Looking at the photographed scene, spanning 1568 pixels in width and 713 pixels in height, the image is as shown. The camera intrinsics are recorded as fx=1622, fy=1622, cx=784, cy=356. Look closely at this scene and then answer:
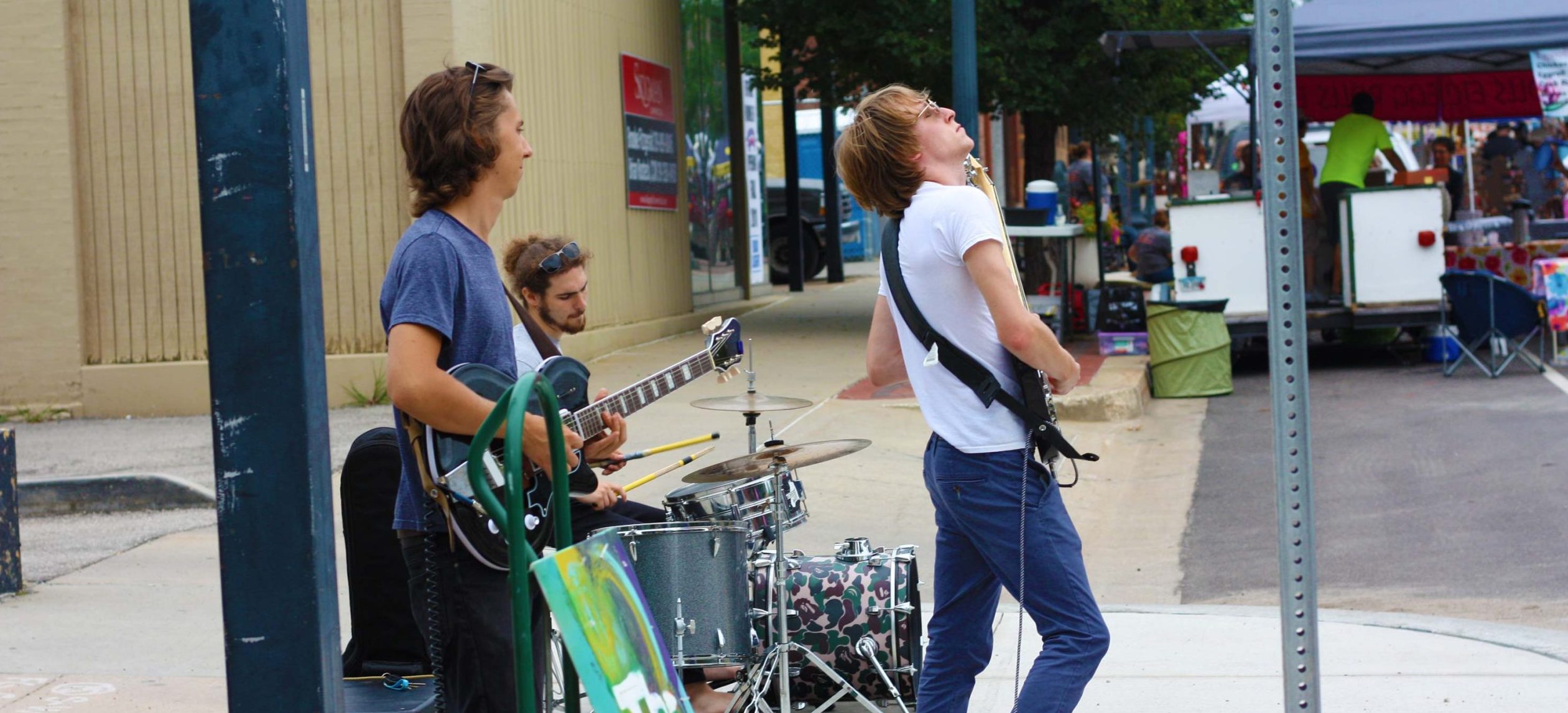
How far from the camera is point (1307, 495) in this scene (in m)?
2.31

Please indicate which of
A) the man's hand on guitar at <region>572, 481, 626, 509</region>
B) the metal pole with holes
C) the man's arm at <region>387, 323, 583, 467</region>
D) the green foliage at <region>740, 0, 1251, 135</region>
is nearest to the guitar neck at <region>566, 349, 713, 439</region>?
the man's hand on guitar at <region>572, 481, 626, 509</region>

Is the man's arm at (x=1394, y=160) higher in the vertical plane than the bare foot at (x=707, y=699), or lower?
higher

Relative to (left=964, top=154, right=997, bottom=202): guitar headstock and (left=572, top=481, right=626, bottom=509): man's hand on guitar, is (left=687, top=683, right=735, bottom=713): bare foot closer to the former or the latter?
(left=572, top=481, right=626, bottom=509): man's hand on guitar

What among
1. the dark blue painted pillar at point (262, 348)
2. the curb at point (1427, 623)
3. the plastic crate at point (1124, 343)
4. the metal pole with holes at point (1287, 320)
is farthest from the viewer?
the plastic crate at point (1124, 343)

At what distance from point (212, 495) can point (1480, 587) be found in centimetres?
611

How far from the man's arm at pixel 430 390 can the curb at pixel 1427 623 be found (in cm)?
377

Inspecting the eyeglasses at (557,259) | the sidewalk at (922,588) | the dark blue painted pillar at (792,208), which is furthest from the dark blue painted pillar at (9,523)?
the dark blue painted pillar at (792,208)

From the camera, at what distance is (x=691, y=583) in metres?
4.56

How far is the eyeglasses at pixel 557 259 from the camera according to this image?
465cm

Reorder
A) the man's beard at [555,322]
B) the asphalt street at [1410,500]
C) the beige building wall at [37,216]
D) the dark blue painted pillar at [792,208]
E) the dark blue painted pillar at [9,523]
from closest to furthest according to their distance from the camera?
the man's beard at [555,322]
the dark blue painted pillar at [9,523]
the asphalt street at [1410,500]
the beige building wall at [37,216]
the dark blue painted pillar at [792,208]

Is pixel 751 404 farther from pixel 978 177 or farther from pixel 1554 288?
pixel 1554 288

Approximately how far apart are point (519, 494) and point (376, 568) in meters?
2.14

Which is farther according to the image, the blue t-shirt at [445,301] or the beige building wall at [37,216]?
the beige building wall at [37,216]

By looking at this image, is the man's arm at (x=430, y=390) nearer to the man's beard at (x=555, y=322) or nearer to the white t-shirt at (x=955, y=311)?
the white t-shirt at (x=955, y=311)
